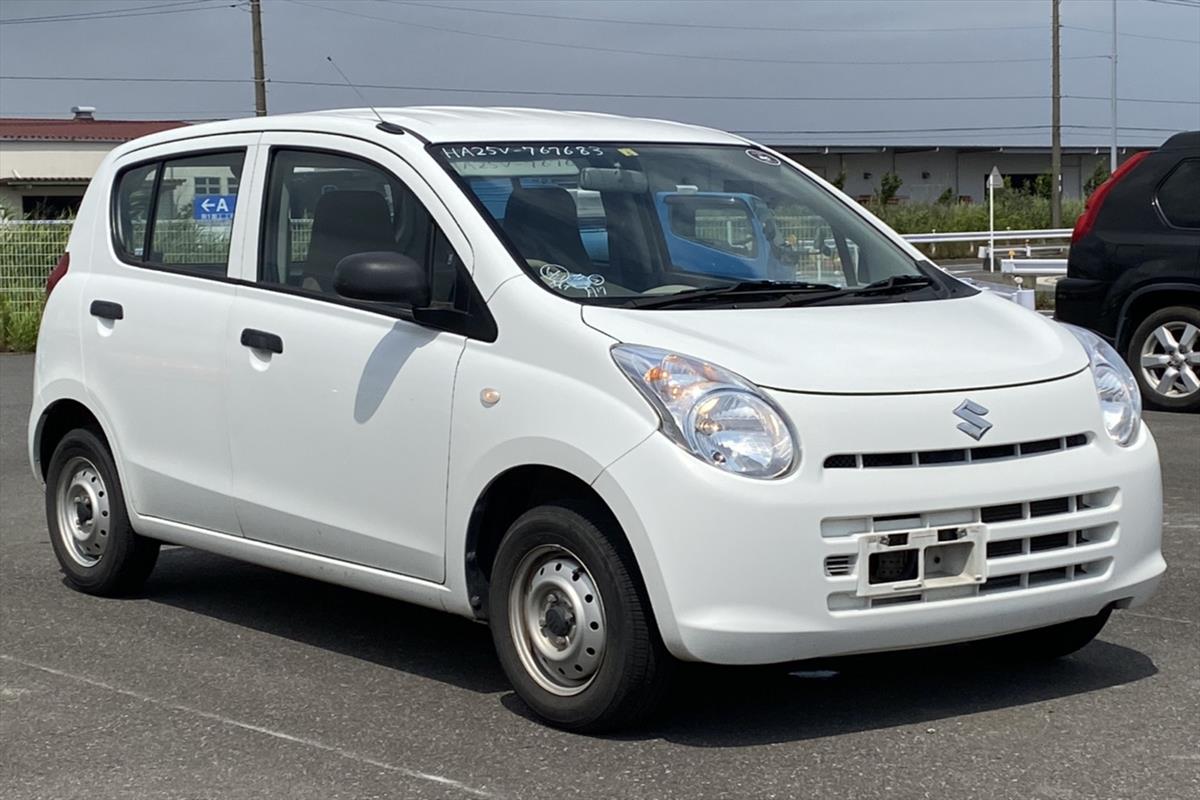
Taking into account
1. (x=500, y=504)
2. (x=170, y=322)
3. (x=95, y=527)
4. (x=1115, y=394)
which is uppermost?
(x=170, y=322)

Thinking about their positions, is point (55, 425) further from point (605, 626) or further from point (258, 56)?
point (258, 56)

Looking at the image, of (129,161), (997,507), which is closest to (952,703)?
(997,507)

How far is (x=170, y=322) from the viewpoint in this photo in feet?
21.7

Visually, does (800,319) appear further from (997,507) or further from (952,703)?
(952,703)

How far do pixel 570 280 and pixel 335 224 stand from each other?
1.06 m

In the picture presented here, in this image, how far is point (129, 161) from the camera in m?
7.41

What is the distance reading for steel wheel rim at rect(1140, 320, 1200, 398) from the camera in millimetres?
12797

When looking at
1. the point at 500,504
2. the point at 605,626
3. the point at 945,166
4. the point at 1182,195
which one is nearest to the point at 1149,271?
the point at 1182,195

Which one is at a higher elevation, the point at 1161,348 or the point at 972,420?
the point at 972,420

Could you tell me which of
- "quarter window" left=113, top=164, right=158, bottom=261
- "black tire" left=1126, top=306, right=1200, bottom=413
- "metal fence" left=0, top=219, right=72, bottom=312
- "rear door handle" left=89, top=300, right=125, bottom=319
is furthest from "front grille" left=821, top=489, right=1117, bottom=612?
"metal fence" left=0, top=219, right=72, bottom=312

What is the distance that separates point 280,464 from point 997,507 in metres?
2.38

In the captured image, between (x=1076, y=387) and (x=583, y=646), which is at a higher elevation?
(x=1076, y=387)

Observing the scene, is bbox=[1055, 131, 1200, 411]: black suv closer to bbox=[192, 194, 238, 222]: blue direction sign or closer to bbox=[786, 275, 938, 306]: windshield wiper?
bbox=[786, 275, 938, 306]: windshield wiper

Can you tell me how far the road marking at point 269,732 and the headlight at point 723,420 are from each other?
104cm
